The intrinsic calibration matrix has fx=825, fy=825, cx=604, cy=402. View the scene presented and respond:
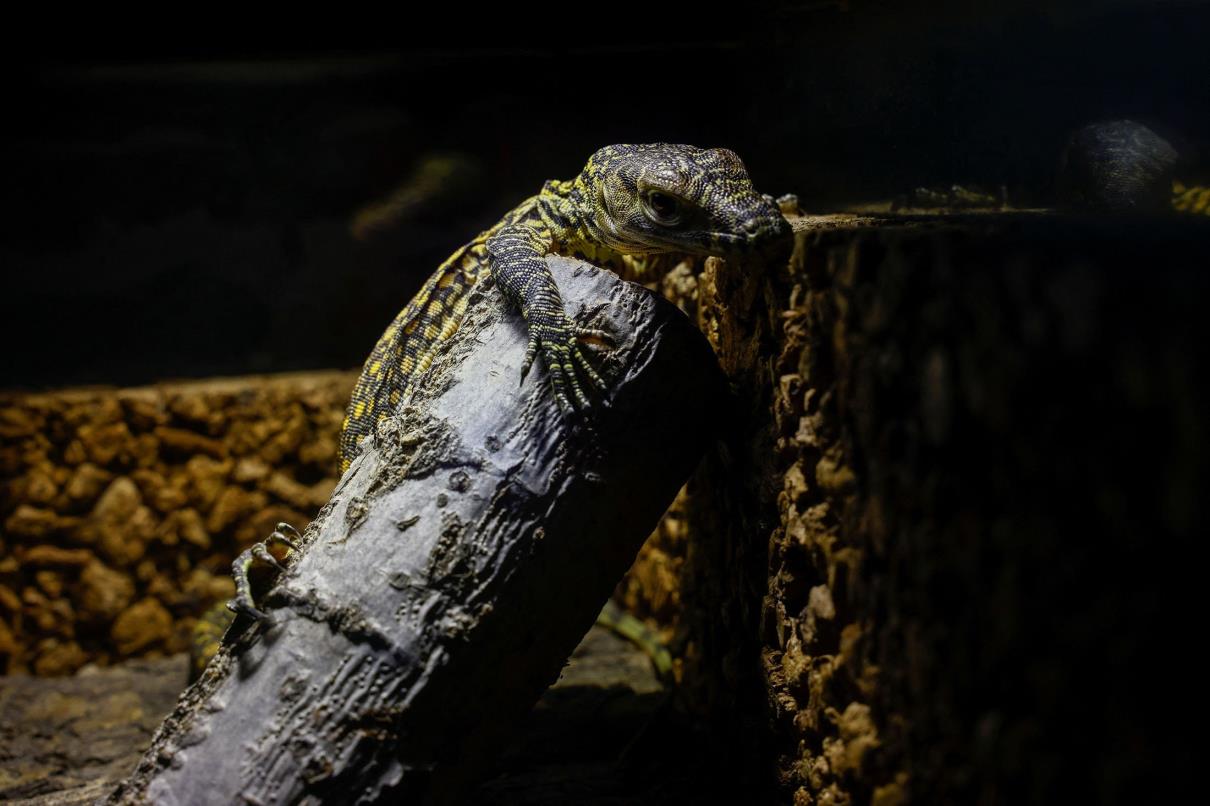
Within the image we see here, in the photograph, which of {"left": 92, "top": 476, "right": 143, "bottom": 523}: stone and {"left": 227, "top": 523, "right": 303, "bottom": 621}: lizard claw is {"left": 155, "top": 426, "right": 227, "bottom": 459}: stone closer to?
{"left": 92, "top": 476, "right": 143, "bottom": 523}: stone

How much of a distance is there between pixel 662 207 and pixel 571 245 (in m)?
0.58

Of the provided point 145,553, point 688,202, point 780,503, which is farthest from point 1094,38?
point 145,553

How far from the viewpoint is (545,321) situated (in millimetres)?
2650

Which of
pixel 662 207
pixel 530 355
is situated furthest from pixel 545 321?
pixel 662 207

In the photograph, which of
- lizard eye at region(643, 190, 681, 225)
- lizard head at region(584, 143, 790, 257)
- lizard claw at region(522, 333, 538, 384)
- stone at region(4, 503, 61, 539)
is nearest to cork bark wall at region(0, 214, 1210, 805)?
lizard head at region(584, 143, 790, 257)

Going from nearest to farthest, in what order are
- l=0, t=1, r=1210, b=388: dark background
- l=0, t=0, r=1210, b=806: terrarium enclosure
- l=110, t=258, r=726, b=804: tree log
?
1. l=0, t=0, r=1210, b=806: terrarium enclosure
2. l=110, t=258, r=726, b=804: tree log
3. l=0, t=1, r=1210, b=388: dark background

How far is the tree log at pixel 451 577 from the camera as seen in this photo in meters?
2.29

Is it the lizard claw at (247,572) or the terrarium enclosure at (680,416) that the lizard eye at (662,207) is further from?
the lizard claw at (247,572)

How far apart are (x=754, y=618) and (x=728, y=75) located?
7.73 ft

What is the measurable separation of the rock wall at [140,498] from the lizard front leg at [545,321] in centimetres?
224

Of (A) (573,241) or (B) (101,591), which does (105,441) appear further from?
(A) (573,241)

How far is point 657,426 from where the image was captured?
2656mm

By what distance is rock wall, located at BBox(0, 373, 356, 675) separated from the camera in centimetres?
446

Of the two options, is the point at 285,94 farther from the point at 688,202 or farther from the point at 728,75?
the point at 688,202
